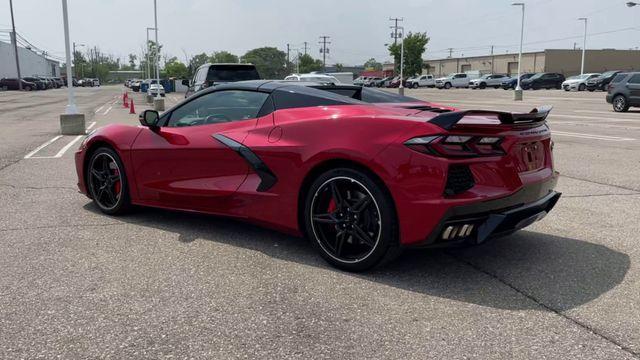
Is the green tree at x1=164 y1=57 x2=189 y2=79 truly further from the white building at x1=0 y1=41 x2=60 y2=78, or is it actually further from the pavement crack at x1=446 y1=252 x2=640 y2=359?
the pavement crack at x1=446 y1=252 x2=640 y2=359

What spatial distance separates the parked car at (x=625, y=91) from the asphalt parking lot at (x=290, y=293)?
17987 millimetres

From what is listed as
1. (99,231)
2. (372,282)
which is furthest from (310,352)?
(99,231)

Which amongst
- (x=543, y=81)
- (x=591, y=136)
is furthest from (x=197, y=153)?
(x=543, y=81)

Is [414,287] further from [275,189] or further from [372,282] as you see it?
[275,189]

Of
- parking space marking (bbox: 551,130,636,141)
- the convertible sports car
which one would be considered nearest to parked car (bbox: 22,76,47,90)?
parking space marking (bbox: 551,130,636,141)

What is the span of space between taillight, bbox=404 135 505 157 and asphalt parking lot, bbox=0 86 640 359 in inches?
35.7

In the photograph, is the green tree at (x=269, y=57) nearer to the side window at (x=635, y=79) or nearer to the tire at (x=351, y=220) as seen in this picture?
the side window at (x=635, y=79)

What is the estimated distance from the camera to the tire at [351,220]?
378cm

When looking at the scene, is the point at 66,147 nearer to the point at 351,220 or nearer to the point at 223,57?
the point at 351,220

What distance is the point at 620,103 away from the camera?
22172mm

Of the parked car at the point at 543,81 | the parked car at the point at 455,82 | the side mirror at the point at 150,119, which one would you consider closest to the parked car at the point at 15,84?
the parked car at the point at 455,82

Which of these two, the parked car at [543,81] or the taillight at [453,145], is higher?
the parked car at [543,81]

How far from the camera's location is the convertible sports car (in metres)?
3.60

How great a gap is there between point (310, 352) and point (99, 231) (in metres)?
3.04
